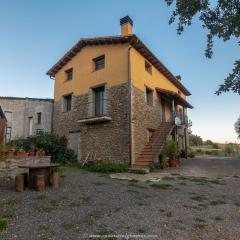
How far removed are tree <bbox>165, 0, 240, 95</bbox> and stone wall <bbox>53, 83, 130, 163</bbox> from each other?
748 cm

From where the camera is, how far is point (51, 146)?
1436 centimetres

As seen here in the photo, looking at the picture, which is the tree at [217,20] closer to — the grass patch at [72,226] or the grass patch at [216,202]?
the grass patch at [216,202]

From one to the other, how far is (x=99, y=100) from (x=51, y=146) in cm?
441

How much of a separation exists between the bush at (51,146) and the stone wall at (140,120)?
190 inches

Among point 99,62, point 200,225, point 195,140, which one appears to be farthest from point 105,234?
point 195,140

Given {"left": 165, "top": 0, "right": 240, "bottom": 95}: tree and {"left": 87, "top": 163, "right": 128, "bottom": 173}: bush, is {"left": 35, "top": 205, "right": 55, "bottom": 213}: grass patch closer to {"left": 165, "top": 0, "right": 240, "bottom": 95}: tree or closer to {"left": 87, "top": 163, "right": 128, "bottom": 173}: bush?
{"left": 165, "top": 0, "right": 240, "bottom": 95}: tree

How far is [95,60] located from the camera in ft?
49.7

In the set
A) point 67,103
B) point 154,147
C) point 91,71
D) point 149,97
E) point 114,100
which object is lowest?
point 154,147

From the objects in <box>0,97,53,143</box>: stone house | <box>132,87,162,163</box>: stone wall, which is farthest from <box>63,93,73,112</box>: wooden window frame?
<box>132,87,162,163</box>: stone wall

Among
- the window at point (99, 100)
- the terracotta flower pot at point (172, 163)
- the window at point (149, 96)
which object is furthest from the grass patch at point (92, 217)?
the window at point (149, 96)

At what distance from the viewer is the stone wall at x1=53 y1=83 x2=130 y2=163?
12.6 m

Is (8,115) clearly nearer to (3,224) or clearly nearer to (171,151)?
(171,151)

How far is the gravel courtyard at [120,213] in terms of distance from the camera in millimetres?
3541

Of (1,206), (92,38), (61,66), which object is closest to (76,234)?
(1,206)
